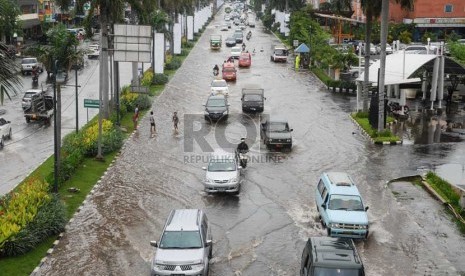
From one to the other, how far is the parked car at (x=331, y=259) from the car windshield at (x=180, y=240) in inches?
138

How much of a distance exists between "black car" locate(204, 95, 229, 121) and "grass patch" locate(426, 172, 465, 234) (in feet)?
58.6

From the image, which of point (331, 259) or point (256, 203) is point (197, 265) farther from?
point (256, 203)

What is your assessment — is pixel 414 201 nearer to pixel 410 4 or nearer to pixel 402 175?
pixel 402 175

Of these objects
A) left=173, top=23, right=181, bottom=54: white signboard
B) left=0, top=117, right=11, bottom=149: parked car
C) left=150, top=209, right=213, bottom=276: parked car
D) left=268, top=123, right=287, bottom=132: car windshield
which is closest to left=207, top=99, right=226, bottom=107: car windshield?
left=268, top=123, right=287, bottom=132: car windshield

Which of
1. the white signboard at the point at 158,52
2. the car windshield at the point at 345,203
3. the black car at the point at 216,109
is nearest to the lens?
the car windshield at the point at 345,203

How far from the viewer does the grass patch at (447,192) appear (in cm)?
2686

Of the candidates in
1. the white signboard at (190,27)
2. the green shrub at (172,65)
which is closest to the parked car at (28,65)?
the green shrub at (172,65)

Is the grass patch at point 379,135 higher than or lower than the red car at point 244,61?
lower

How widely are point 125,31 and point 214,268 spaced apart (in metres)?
20.4

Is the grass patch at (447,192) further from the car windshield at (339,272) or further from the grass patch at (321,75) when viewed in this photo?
the grass patch at (321,75)

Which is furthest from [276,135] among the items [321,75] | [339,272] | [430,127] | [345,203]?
[321,75]

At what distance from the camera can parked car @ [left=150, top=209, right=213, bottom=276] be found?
19.6 m

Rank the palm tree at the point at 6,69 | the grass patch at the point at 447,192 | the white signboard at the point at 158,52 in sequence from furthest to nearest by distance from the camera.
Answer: the white signboard at the point at 158,52, the grass patch at the point at 447,192, the palm tree at the point at 6,69

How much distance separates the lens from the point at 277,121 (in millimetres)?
40219
